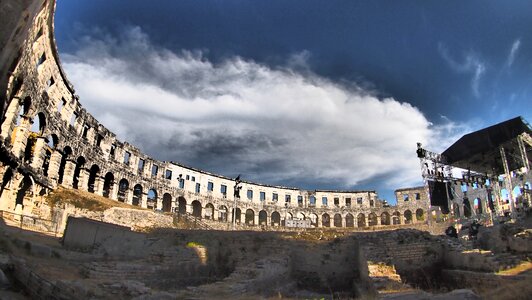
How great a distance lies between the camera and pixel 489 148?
33.4 metres

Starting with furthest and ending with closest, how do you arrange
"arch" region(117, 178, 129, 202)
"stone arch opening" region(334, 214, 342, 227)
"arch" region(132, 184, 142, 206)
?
"stone arch opening" region(334, 214, 342, 227)
"arch" region(132, 184, 142, 206)
"arch" region(117, 178, 129, 202)

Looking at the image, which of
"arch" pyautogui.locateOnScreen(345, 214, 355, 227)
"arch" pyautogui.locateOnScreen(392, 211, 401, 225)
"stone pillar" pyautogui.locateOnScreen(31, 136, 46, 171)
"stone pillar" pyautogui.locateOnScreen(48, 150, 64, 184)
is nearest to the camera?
"stone pillar" pyautogui.locateOnScreen(31, 136, 46, 171)

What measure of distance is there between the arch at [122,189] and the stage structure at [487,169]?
34973 mm

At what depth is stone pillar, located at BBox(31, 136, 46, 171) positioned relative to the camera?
26.1 m

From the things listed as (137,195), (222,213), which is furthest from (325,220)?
(137,195)

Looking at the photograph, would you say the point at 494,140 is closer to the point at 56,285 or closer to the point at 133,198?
the point at 56,285

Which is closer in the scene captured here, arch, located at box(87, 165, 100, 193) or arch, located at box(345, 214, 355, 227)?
arch, located at box(87, 165, 100, 193)

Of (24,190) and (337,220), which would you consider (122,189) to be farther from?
(337,220)

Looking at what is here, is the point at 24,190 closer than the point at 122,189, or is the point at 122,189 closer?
the point at 24,190

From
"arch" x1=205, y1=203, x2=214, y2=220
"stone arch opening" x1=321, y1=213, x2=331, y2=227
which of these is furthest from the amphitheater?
"stone arch opening" x1=321, y1=213, x2=331, y2=227

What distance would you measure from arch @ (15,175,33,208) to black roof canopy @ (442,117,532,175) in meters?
39.9

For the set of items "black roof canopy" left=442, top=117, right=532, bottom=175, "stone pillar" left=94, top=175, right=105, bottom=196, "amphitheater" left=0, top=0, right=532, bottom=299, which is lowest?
"amphitheater" left=0, top=0, right=532, bottom=299

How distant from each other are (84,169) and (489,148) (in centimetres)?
4085

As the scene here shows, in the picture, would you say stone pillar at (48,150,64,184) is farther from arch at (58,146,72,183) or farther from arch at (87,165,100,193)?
arch at (87,165,100,193)
